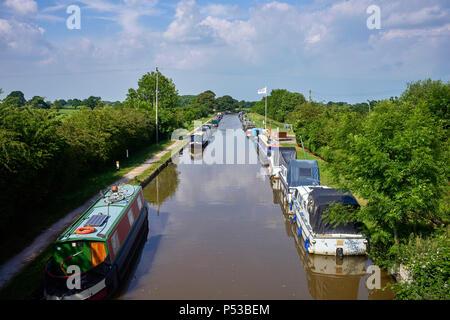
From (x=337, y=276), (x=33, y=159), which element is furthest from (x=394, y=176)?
(x=33, y=159)

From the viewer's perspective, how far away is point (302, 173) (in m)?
17.6

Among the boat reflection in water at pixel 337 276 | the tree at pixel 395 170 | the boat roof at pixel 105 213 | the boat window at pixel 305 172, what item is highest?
the tree at pixel 395 170

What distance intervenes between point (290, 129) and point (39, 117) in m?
45.2

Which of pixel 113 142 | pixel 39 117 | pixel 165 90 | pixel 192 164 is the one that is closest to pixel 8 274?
pixel 39 117

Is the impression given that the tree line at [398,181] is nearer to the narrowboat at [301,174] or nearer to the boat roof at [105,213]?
the narrowboat at [301,174]

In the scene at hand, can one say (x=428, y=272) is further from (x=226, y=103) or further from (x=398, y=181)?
(x=226, y=103)

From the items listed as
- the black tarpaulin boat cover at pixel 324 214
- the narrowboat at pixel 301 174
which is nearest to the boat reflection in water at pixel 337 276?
the black tarpaulin boat cover at pixel 324 214

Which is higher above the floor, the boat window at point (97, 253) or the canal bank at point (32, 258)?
the boat window at point (97, 253)

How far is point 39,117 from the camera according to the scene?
15641 millimetres

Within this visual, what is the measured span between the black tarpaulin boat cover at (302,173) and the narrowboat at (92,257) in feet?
30.2

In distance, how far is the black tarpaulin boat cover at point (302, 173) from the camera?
57.1 ft
